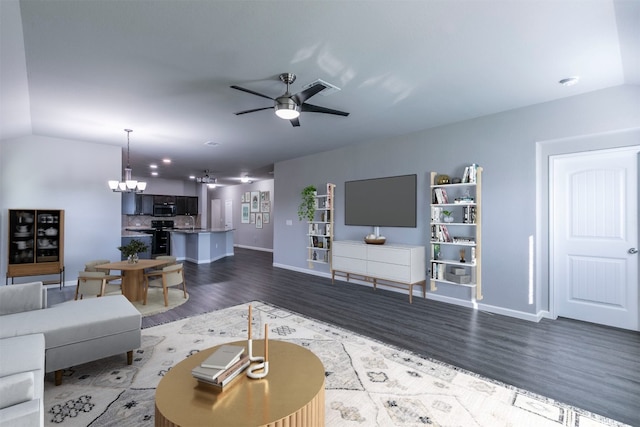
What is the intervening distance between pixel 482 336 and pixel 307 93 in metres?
3.22

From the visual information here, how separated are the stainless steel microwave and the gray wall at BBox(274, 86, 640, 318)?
29.9 feet

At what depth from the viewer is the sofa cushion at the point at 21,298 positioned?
2782 millimetres

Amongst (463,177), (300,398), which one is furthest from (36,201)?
(463,177)

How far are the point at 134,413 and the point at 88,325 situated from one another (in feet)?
2.95

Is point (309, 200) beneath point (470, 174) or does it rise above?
beneath

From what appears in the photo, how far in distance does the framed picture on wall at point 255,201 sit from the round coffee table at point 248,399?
32.8 feet

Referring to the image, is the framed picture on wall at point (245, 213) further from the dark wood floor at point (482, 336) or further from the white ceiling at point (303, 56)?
the white ceiling at point (303, 56)

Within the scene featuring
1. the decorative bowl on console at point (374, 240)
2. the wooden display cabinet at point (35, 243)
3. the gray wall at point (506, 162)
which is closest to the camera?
the gray wall at point (506, 162)

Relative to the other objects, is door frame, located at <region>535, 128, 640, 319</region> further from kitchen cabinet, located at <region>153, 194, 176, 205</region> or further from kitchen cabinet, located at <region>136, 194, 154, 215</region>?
kitchen cabinet, located at <region>136, 194, 154, 215</region>

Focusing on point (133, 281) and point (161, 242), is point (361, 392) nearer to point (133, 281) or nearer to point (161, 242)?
point (133, 281)

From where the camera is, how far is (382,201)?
5.57 metres

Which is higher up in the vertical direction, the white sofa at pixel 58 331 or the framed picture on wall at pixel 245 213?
the framed picture on wall at pixel 245 213

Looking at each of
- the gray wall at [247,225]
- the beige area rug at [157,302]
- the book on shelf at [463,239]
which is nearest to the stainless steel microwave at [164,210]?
the gray wall at [247,225]

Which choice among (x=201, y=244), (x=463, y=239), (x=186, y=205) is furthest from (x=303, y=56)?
(x=186, y=205)
